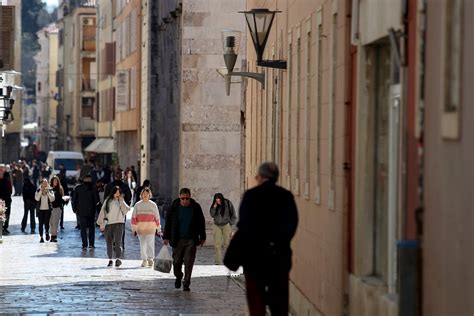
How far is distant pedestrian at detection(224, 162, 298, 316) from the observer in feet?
45.7

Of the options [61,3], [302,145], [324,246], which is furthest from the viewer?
[61,3]

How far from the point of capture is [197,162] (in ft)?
128

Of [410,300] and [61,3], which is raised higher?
[61,3]

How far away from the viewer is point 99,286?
24516 millimetres

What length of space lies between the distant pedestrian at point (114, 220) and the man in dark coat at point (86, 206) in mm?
4968

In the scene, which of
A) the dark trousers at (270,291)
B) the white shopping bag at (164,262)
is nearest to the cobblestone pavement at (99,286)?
the white shopping bag at (164,262)

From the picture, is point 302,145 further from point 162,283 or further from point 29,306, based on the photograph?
point 162,283

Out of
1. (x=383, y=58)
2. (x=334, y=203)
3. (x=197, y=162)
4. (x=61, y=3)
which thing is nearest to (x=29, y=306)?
(x=334, y=203)

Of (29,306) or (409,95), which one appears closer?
(409,95)

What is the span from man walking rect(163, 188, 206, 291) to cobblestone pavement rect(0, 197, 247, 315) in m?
0.50

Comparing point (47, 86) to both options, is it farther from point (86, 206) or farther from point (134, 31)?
point (86, 206)

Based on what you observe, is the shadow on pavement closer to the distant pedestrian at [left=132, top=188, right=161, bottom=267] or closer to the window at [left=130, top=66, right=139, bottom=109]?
the distant pedestrian at [left=132, top=188, right=161, bottom=267]

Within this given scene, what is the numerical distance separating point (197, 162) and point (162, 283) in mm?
13289

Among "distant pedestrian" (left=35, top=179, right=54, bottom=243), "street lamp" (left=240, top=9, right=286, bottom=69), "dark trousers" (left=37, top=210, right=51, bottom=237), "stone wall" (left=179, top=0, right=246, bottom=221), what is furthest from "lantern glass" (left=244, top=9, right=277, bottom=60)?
"dark trousers" (left=37, top=210, right=51, bottom=237)
